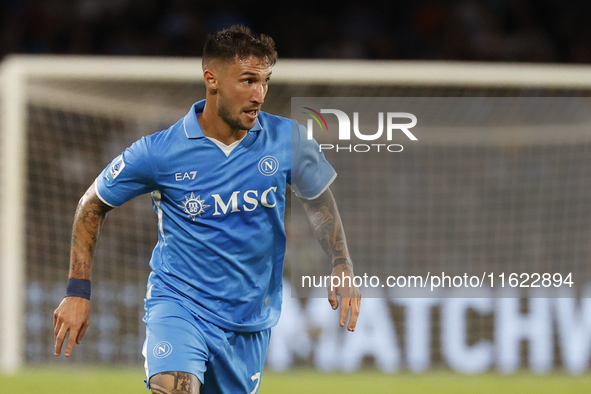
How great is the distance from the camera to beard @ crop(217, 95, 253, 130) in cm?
332

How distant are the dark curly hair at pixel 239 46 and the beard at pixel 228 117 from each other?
0.61 feet

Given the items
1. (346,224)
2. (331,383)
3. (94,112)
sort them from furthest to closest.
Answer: (94,112) < (346,224) < (331,383)

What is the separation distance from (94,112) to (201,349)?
5.13m

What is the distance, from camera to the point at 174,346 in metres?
3.12

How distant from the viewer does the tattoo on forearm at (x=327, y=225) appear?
3545mm

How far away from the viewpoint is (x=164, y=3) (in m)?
11.0

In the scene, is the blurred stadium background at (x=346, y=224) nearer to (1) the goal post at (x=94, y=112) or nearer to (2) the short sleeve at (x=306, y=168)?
(1) the goal post at (x=94, y=112)

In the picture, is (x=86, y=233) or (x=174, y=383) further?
(x=86, y=233)

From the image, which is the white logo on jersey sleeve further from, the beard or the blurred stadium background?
the blurred stadium background

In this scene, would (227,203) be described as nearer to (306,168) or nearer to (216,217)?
(216,217)

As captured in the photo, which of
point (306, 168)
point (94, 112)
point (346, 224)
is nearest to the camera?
point (306, 168)

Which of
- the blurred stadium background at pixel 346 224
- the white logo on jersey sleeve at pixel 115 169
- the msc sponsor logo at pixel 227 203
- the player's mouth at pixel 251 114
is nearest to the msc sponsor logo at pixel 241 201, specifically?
the msc sponsor logo at pixel 227 203

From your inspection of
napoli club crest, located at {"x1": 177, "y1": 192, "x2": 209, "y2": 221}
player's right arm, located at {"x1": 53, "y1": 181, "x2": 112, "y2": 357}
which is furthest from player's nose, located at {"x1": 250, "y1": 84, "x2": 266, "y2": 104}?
player's right arm, located at {"x1": 53, "y1": 181, "x2": 112, "y2": 357}

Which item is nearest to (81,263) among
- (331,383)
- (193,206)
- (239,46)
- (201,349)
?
(193,206)
